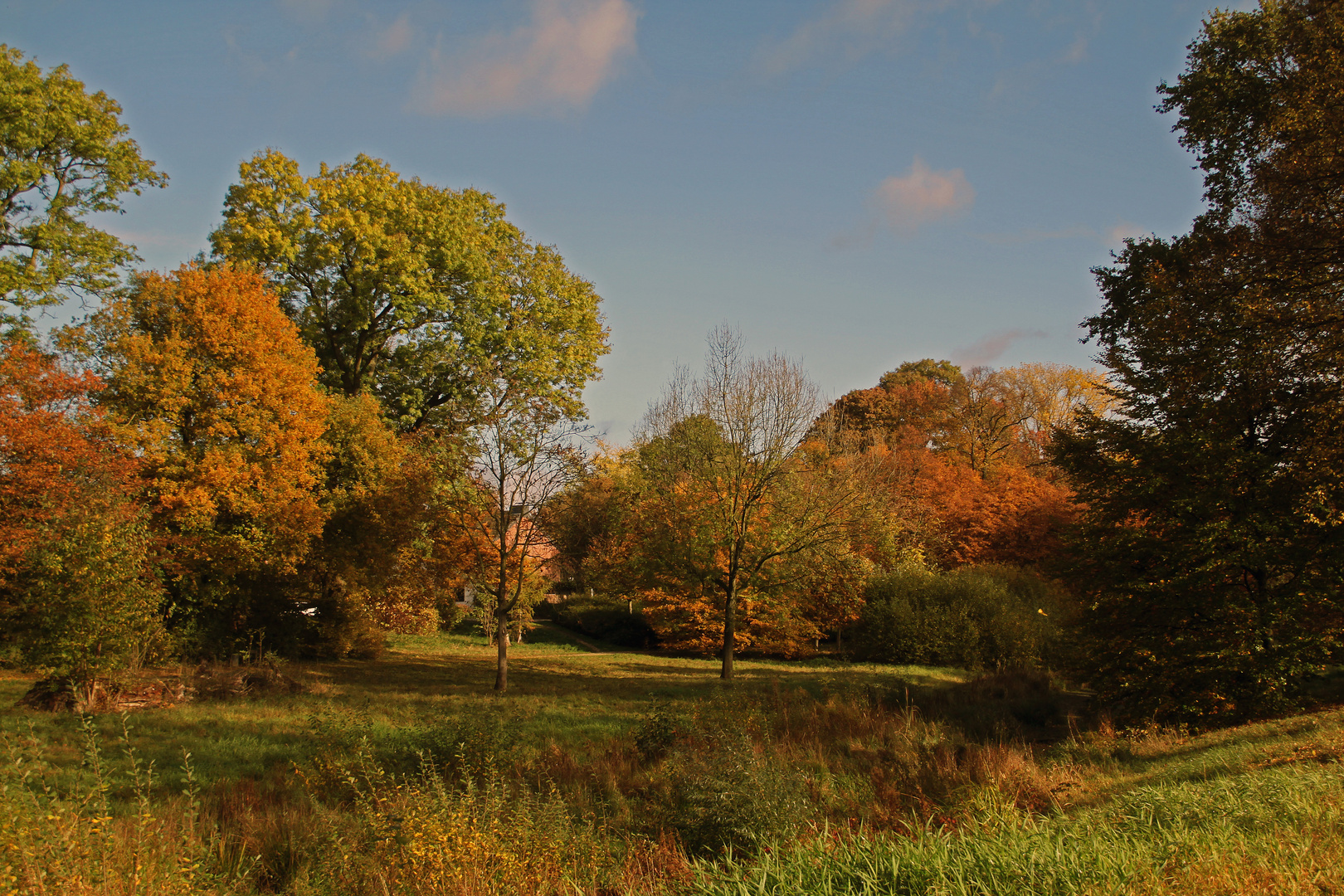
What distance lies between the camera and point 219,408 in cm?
1795

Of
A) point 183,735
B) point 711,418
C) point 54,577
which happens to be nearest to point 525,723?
point 183,735

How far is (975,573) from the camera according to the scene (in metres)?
27.4

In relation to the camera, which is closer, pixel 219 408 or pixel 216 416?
pixel 216 416

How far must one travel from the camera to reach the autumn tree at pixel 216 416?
679 inches

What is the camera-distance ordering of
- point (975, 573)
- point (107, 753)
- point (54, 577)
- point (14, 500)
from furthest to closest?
point (975, 573) → point (14, 500) → point (54, 577) → point (107, 753)

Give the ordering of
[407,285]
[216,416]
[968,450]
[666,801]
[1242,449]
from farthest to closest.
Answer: [968,450] < [407,285] < [216,416] < [1242,449] < [666,801]

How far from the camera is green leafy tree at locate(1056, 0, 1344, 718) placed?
10578mm

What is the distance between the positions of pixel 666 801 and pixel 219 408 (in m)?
16.0

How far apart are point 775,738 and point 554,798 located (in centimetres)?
514

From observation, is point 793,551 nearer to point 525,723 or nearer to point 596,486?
point 525,723

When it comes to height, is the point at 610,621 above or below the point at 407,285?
below

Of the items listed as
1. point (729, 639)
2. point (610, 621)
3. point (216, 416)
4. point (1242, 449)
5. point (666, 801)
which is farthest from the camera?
point (610, 621)

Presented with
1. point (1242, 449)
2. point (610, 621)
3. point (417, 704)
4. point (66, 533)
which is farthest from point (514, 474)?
point (610, 621)

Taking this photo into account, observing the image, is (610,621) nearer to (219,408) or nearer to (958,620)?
(958,620)
